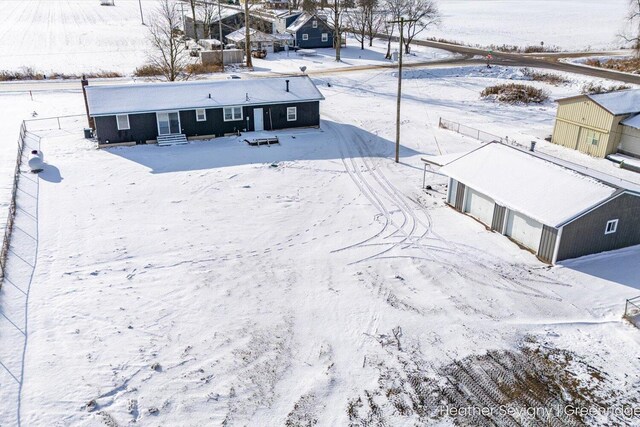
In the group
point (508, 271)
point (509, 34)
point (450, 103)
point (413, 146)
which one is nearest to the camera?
point (508, 271)

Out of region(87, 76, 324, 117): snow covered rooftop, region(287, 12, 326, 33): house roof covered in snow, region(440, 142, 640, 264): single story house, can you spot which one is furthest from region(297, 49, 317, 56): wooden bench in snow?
region(440, 142, 640, 264): single story house

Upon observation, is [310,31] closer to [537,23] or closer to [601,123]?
[601,123]

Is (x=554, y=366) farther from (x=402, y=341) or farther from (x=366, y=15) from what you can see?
(x=366, y=15)

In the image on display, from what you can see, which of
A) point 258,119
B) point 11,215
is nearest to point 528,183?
point 258,119

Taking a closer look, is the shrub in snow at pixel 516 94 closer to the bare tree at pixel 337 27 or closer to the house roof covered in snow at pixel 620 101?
the house roof covered in snow at pixel 620 101

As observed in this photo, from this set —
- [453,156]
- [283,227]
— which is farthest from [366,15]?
[283,227]

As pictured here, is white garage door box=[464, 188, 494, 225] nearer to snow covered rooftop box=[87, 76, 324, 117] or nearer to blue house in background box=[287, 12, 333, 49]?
snow covered rooftop box=[87, 76, 324, 117]
